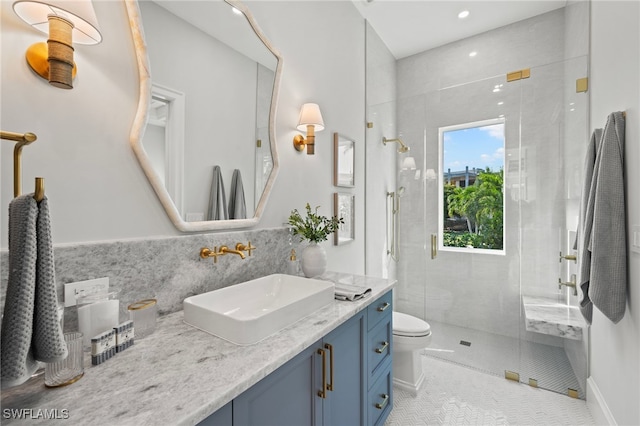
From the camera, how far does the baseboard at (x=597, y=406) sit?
5.37ft

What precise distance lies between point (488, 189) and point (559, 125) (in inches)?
26.6

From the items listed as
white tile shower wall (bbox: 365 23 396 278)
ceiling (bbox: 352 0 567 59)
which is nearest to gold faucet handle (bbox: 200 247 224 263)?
white tile shower wall (bbox: 365 23 396 278)

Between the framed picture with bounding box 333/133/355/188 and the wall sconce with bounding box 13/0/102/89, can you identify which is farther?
the framed picture with bounding box 333/133/355/188

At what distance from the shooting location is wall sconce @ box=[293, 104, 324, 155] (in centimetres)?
191

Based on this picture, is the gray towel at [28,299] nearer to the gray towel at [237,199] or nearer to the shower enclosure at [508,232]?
the gray towel at [237,199]

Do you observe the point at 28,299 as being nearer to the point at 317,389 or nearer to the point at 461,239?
the point at 317,389

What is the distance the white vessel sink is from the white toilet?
102 cm

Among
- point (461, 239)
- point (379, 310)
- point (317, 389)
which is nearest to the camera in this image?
point (317, 389)

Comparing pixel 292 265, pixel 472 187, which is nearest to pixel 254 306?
pixel 292 265

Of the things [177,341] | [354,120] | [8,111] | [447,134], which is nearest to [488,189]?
[447,134]

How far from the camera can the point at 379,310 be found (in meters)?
1.58

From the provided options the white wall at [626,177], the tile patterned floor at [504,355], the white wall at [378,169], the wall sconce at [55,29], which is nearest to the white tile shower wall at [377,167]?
the white wall at [378,169]

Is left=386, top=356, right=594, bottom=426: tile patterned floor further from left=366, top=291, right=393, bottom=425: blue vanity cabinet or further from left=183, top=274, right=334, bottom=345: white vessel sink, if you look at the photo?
left=183, top=274, right=334, bottom=345: white vessel sink

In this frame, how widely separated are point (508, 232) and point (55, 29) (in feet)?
9.84
